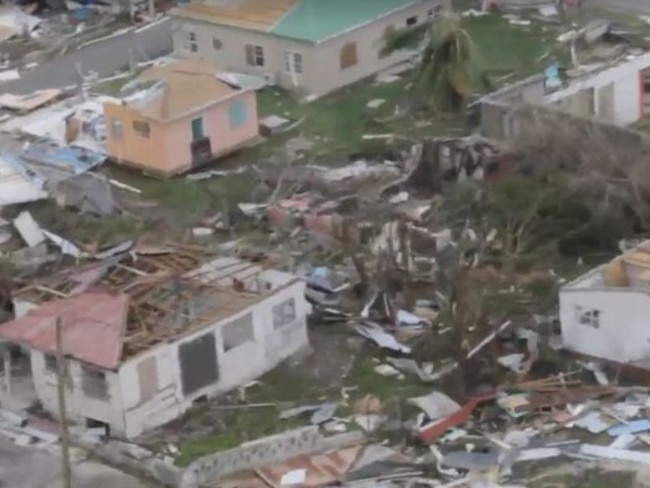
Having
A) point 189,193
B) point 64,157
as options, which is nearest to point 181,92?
point 189,193

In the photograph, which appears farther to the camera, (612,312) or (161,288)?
(161,288)

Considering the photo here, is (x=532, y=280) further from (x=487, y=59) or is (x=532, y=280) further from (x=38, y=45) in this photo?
(x=38, y=45)

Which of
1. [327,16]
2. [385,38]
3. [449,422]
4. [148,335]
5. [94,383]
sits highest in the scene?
[327,16]

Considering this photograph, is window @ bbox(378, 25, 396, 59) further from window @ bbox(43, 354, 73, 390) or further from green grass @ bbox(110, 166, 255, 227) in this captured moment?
window @ bbox(43, 354, 73, 390)

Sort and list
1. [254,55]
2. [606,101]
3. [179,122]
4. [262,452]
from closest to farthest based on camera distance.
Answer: [262,452] < [179,122] < [606,101] < [254,55]

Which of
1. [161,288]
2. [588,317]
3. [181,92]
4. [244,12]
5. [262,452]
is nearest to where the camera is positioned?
[262,452]

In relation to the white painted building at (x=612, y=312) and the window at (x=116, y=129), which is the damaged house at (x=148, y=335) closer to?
the white painted building at (x=612, y=312)

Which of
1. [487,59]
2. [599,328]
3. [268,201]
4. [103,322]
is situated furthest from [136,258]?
[487,59]

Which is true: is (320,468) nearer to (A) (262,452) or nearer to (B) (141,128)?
(A) (262,452)
